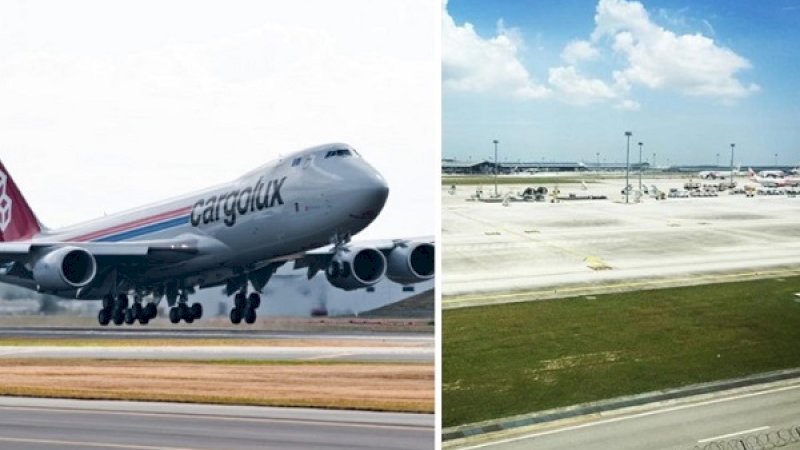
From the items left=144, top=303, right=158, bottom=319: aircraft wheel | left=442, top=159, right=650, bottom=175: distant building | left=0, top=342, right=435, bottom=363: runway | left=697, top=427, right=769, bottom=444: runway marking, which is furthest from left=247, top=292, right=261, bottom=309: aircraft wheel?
left=697, top=427, right=769, bottom=444: runway marking

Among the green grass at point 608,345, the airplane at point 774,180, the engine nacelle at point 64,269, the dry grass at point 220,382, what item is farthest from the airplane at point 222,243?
the airplane at point 774,180

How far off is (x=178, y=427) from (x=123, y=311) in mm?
377

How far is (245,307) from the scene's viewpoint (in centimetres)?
244

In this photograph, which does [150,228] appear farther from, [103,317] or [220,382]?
[220,382]

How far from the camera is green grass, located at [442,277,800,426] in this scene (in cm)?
254

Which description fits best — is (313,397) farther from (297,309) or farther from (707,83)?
(707,83)

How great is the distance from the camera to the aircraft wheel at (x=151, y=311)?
2.45m

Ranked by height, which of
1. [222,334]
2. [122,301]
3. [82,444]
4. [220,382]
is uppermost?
[122,301]

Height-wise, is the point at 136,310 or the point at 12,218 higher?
the point at 12,218

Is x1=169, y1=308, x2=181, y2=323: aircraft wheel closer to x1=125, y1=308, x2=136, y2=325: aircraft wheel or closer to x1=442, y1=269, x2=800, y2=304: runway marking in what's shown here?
x1=125, y1=308, x2=136, y2=325: aircraft wheel

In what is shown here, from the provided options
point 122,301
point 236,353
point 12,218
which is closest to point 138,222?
point 122,301

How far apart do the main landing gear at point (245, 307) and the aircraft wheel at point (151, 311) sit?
0.76 feet

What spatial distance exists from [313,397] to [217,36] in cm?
108

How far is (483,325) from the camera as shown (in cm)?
258
